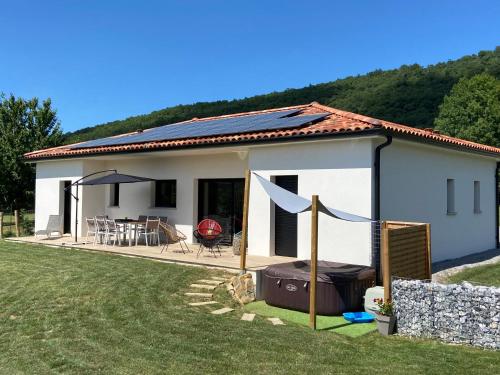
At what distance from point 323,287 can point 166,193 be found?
876 centimetres

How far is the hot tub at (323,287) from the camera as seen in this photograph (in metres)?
7.42

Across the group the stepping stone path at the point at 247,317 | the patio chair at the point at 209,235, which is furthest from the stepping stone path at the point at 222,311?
the patio chair at the point at 209,235

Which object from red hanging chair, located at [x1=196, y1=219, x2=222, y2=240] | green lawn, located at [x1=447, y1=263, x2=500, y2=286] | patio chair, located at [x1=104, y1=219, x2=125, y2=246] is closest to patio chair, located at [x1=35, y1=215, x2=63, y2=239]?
patio chair, located at [x1=104, y1=219, x2=125, y2=246]

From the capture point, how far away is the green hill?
33156 millimetres

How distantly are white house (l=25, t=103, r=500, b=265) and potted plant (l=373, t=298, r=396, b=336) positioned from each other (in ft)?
10.1

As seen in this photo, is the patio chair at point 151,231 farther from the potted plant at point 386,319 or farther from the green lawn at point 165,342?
the potted plant at point 386,319

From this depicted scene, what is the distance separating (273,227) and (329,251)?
1802mm

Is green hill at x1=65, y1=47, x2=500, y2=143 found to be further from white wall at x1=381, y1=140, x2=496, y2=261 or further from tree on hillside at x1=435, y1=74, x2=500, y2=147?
white wall at x1=381, y1=140, x2=496, y2=261

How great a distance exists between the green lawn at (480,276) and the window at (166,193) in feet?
28.0

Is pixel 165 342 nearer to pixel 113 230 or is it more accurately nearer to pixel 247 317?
pixel 247 317

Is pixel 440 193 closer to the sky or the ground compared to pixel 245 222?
closer to the sky

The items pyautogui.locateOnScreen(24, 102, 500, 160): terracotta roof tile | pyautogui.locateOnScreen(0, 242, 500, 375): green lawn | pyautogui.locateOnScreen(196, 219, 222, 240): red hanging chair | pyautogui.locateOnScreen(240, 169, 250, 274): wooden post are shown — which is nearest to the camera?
pyautogui.locateOnScreen(0, 242, 500, 375): green lawn

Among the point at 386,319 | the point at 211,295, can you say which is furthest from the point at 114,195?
the point at 386,319

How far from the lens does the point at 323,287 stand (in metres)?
7.44
